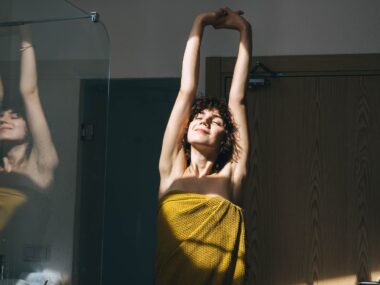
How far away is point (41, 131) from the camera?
182cm

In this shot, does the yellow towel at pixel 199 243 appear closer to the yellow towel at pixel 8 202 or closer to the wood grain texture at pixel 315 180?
the yellow towel at pixel 8 202

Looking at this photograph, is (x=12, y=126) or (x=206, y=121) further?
(x=206, y=121)

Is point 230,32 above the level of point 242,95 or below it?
above

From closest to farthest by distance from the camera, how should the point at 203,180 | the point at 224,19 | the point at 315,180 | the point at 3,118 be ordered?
1. the point at 3,118
2. the point at 203,180
3. the point at 224,19
4. the point at 315,180

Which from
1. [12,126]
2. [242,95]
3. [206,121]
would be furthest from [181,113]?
[12,126]

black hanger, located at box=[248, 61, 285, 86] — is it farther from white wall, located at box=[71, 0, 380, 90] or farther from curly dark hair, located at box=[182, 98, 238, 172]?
curly dark hair, located at box=[182, 98, 238, 172]

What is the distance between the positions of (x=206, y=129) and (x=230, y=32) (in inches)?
29.2

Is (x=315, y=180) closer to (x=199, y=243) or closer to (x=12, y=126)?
(x=199, y=243)

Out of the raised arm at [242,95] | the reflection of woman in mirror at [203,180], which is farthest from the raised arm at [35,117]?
the raised arm at [242,95]

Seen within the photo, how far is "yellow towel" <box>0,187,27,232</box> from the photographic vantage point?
1640mm

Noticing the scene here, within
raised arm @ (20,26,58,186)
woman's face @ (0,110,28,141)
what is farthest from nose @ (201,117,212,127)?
woman's face @ (0,110,28,141)


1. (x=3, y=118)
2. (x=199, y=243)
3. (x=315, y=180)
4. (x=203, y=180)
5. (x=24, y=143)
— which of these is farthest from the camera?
(x=315, y=180)

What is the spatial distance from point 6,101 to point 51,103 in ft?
0.69

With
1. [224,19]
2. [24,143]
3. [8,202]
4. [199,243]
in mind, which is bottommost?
[199,243]
